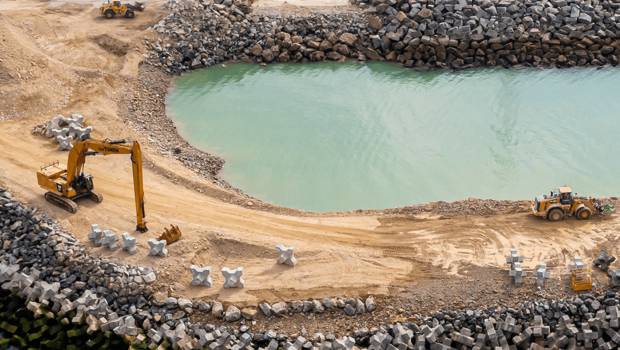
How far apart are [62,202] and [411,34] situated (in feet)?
62.0

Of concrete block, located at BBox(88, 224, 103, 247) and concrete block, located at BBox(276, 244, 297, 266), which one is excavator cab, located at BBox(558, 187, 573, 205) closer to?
concrete block, located at BBox(276, 244, 297, 266)

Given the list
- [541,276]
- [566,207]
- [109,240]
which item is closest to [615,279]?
[541,276]

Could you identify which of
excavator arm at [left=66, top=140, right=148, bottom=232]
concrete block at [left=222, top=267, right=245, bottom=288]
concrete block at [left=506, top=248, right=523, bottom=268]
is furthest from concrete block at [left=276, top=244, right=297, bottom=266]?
concrete block at [left=506, top=248, right=523, bottom=268]

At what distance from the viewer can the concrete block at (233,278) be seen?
16.6 metres

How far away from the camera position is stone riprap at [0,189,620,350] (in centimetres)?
1520

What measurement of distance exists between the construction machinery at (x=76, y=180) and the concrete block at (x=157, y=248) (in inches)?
47.5

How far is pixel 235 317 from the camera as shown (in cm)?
1591

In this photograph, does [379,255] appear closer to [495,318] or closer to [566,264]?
[495,318]

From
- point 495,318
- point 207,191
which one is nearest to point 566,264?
point 495,318

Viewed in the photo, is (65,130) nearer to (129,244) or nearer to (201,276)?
(129,244)

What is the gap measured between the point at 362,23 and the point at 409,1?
2486 mm

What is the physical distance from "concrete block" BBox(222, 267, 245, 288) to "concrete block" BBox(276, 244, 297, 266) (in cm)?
120

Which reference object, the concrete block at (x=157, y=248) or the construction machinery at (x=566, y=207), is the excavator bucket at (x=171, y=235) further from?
the construction machinery at (x=566, y=207)

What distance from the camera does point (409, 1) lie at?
109ft
